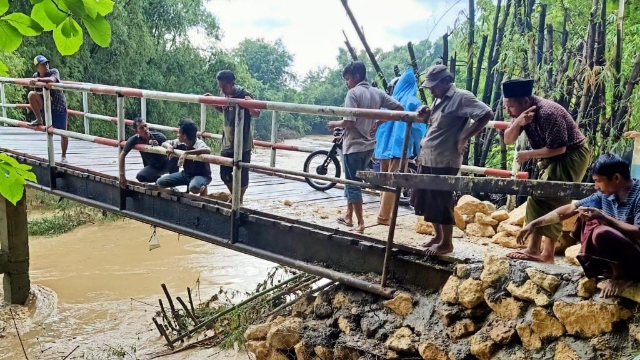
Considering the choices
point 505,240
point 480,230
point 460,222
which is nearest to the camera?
point 505,240

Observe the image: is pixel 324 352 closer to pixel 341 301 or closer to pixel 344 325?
pixel 344 325

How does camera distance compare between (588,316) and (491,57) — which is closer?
(588,316)

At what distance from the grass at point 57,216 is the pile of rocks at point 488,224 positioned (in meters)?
11.6

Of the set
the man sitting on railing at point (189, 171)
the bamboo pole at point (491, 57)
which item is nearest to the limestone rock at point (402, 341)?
the man sitting on railing at point (189, 171)

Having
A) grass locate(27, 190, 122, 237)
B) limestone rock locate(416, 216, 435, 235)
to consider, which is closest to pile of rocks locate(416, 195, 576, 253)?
limestone rock locate(416, 216, 435, 235)

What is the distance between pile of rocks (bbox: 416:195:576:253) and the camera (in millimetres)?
3724

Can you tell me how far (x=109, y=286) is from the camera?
9.71m

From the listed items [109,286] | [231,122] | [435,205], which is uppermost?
[231,122]

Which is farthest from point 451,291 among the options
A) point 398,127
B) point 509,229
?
point 398,127

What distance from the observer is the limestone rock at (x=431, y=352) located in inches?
105

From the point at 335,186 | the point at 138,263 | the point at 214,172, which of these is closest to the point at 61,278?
the point at 138,263

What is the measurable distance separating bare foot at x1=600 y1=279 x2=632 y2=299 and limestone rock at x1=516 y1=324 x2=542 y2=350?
358 millimetres

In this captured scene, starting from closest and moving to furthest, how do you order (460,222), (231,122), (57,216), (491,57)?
(460,222)
(231,122)
(491,57)
(57,216)

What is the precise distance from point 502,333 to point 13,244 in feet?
23.1
